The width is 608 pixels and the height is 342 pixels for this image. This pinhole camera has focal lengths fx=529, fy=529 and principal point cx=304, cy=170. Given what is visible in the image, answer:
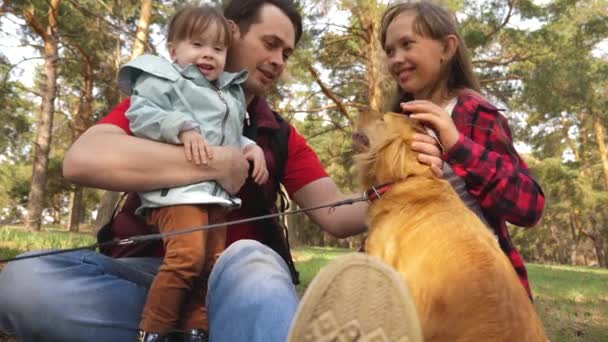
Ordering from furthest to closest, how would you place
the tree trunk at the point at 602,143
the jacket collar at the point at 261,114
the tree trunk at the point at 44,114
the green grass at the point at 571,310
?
1. the tree trunk at the point at 602,143
2. the tree trunk at the point at 44,114
3. the green grass at the point at 571,310
4. the jacket collar at the point at 261,114

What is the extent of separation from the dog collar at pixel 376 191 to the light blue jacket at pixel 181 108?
598mm

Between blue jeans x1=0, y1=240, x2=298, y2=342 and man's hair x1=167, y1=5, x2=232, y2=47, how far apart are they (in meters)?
1.09

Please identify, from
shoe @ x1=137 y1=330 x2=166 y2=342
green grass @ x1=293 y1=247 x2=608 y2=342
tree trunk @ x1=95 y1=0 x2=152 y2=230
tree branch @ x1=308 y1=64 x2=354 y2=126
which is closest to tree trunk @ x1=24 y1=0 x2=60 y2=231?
tree trunk @ x1=95 y1=0 x2=152 y2=230

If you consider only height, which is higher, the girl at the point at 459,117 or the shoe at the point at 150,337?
the girl at the point at 459,117

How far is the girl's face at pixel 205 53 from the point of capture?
2471mm

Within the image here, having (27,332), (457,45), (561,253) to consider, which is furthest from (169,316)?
(561,253)

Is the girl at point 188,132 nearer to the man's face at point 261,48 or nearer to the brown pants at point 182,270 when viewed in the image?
the brown pants at point 182,270

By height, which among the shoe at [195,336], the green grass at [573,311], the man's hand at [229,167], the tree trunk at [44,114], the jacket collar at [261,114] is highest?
the tree trunk at [44,114]

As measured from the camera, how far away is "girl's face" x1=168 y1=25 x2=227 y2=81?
2471 mm

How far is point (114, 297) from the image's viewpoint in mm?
1989

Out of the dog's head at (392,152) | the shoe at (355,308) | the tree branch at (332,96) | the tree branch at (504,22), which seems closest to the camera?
the shoe at (355,308)

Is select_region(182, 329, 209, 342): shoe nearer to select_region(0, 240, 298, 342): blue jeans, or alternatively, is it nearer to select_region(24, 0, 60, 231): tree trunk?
select_region(0, 240, 298, 342): blue jeans

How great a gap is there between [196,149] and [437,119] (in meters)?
1.00

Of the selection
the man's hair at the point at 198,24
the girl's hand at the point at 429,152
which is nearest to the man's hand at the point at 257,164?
the man's hair at the point at 198,24
